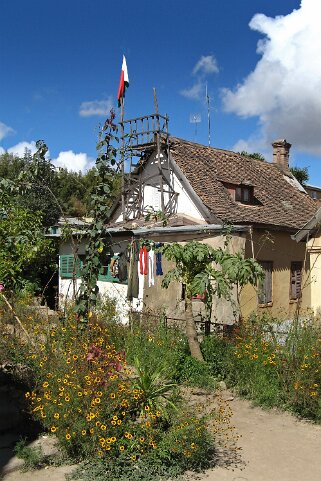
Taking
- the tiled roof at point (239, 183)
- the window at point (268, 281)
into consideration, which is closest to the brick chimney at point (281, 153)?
the tiled roof at point (239, 183)

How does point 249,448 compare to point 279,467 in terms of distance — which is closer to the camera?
point 279,467

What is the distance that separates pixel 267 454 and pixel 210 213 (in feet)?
34.0

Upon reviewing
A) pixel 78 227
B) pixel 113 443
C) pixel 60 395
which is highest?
pixel 78 227

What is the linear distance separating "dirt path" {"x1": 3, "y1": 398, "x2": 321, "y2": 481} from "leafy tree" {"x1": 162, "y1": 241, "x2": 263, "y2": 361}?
6.33 ft

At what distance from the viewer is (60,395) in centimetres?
479

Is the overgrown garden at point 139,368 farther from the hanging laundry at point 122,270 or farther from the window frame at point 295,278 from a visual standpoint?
the window frame at point 295,278

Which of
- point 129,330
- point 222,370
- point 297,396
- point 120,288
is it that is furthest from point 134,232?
point 297,396

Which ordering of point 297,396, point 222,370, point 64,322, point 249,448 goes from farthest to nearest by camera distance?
point 222,370 → point 64,322 → point 297,396 → point 249,448

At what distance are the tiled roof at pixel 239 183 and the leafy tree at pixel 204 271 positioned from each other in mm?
6143

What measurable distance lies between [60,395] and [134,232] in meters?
8.23

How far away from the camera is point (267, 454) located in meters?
5.43

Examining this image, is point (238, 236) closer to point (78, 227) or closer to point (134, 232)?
point (134, 232)

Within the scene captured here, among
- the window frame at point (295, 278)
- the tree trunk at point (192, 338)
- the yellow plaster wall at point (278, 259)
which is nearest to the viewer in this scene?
the tree trunk at point (192, 338)

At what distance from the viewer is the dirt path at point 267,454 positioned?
4820 mm
